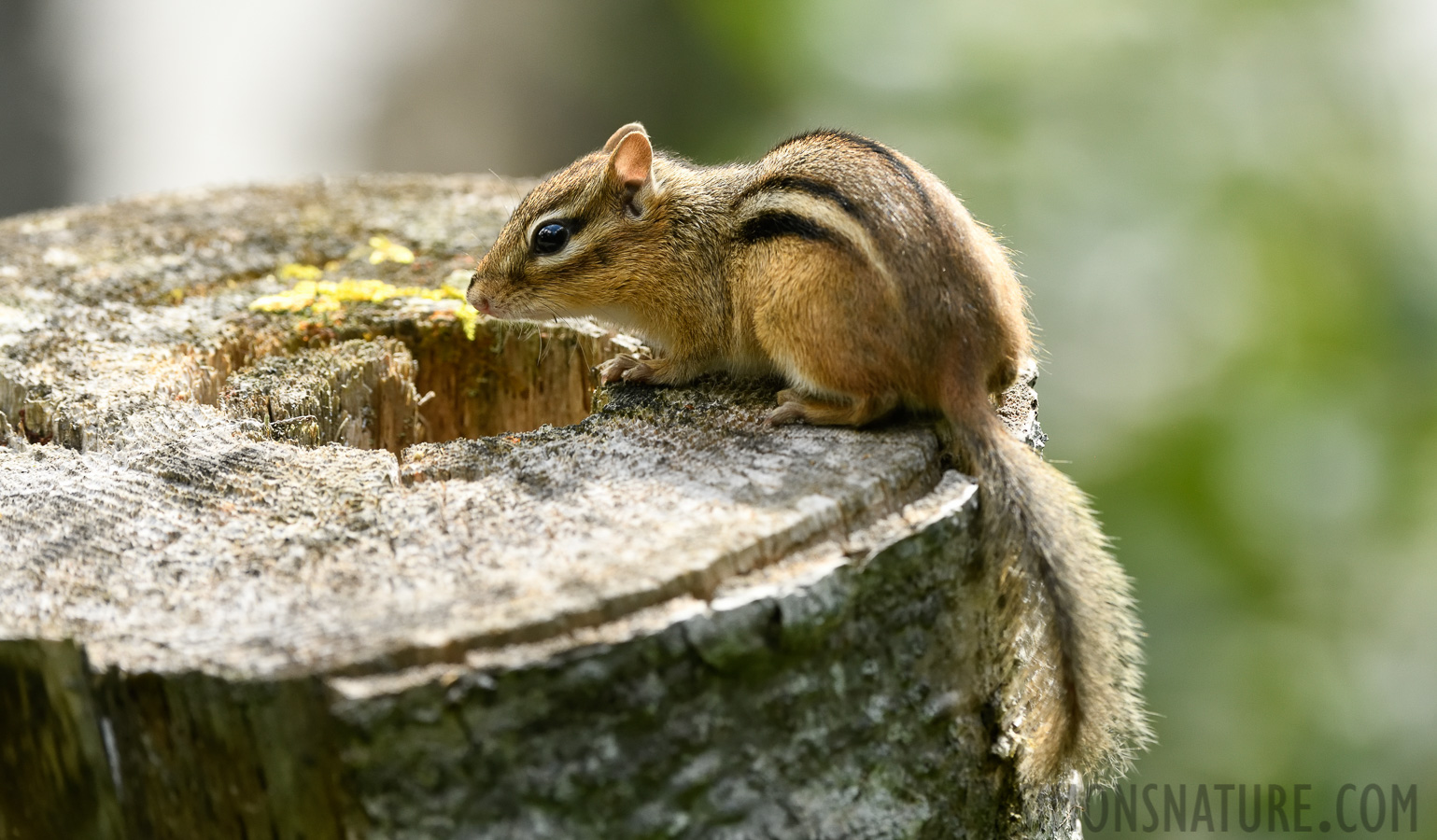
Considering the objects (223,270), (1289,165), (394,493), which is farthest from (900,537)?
(1289,165)

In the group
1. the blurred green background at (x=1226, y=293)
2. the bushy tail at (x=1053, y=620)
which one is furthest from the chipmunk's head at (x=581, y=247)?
the blurred green background at (x=1226, y=293)

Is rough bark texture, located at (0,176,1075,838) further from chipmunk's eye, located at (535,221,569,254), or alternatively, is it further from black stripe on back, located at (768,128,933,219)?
chipmunk's eye, located at (535,221,569,254)

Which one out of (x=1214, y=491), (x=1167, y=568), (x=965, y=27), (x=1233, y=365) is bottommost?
(x=1167, y=568)

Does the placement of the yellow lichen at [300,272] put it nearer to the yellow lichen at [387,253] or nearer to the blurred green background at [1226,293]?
the yellow lichen at [387,253]

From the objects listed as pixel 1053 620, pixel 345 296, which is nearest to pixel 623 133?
pixel 345 296

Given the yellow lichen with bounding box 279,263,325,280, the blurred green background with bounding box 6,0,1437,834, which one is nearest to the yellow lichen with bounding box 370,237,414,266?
the yellow lichen with bounding box 279,263,325,280

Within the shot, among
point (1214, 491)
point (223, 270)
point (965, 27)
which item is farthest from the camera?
point (965, 27)

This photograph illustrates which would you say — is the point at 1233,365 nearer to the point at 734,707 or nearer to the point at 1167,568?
the point at 1167,568
